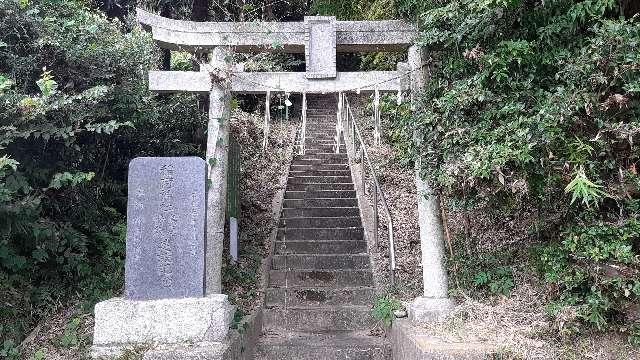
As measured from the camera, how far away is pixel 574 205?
4062mm

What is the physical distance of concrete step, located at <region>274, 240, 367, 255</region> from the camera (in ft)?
22.7

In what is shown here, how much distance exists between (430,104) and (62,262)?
4.23 meters

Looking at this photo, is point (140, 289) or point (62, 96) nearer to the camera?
point (140, 289)

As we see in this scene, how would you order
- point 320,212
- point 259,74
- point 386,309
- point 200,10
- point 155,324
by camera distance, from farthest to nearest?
1. point 200,10
2. point 320,212
3. point 259,74
4. point 386,309
5. point 155,324

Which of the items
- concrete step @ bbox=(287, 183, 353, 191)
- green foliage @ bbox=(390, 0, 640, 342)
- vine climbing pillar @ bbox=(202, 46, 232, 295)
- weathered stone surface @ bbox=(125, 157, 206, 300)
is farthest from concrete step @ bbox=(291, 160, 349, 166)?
weathered stone surface @ bbox=(125, 157, 206, 300)

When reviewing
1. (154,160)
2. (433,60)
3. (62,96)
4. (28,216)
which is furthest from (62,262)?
(433,60)

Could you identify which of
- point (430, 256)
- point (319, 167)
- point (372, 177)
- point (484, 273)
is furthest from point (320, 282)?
point (319, 167)

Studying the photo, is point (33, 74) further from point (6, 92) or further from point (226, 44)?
point (226, 44)

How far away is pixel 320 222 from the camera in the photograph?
7.68m

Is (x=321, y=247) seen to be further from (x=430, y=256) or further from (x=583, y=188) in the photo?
(x=583, y=188)

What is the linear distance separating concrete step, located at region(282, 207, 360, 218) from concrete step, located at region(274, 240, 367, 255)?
37.9 inches

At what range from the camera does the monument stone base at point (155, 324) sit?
3680mm

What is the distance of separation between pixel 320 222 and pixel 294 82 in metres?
2.90

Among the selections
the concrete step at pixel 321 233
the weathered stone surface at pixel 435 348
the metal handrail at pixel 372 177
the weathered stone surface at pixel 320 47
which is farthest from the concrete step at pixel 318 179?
the weathered stone surface at pixel 435 348
